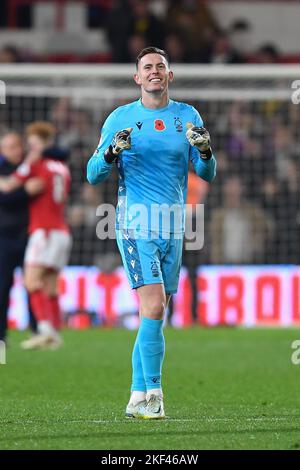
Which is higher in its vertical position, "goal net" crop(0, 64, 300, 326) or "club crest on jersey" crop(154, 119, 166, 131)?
"goal net" crop(0, 64, 300, 326)

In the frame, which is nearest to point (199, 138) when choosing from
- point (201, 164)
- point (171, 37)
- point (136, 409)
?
point (201, 164)

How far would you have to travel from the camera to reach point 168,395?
9.59 metres

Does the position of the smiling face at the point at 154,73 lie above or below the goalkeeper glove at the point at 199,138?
above

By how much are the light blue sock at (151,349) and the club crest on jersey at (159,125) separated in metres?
1.21

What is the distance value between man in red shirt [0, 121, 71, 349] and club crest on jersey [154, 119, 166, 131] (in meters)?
6.55

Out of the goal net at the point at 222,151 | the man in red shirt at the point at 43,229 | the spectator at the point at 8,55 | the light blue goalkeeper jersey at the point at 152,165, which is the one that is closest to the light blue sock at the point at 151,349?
the light blue goalkeeper jersey at the point at 152,165

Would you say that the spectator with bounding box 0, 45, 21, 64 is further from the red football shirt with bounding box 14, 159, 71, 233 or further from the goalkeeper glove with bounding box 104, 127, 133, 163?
the goalkeeper glove with bounding box 104, 127, 133, 163

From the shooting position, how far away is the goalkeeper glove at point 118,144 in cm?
765

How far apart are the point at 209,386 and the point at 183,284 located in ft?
24.3

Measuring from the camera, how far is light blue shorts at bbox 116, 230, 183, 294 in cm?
783

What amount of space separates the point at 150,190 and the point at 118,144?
445mm

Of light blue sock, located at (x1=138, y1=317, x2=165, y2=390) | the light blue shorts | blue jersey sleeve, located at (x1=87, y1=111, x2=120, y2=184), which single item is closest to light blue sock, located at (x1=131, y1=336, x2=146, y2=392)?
light blue sock, located at (x1=138, y1=317, x2=165, y2=390)

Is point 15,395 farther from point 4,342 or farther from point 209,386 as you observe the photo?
point 4,342

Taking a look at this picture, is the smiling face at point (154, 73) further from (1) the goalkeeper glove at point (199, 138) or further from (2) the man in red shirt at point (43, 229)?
(2) the man in red shirt at point (43, 229)
